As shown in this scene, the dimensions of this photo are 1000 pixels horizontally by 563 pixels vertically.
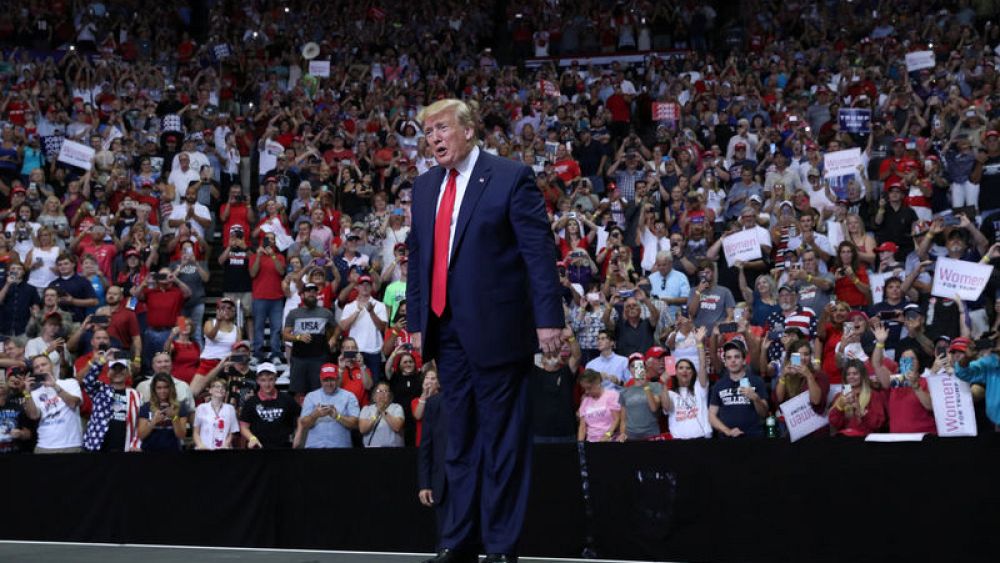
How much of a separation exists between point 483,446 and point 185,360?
956cm

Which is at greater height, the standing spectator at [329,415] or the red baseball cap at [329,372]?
the red baseball cap at [329,372]

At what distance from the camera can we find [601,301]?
42.7 feet

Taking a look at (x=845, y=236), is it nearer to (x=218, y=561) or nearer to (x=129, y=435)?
(x=129, y=435)

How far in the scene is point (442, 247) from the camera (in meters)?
5.03

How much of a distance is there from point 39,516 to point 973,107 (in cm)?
1097

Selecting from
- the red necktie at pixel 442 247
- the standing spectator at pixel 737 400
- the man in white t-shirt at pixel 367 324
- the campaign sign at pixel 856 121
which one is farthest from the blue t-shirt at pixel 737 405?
the campaign sign at pixel 856 121

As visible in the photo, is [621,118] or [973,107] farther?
[621,118]

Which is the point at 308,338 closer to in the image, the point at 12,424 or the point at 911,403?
the point at 12,424

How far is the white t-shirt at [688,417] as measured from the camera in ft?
35.3

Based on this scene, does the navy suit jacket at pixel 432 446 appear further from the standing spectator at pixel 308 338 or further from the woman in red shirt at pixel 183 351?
the woman in red shirt at pixel 183 351

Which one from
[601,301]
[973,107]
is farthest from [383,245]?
A: [973,107]

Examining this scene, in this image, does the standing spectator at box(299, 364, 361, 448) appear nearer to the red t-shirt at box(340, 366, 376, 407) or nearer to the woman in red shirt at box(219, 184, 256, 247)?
the red t-shirt at box(340, 366, 376, 407)

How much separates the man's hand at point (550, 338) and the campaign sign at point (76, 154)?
46.3 feet

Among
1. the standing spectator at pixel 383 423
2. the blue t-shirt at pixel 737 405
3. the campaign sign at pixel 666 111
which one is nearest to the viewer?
the blue t-shirt at pixel 737 405
